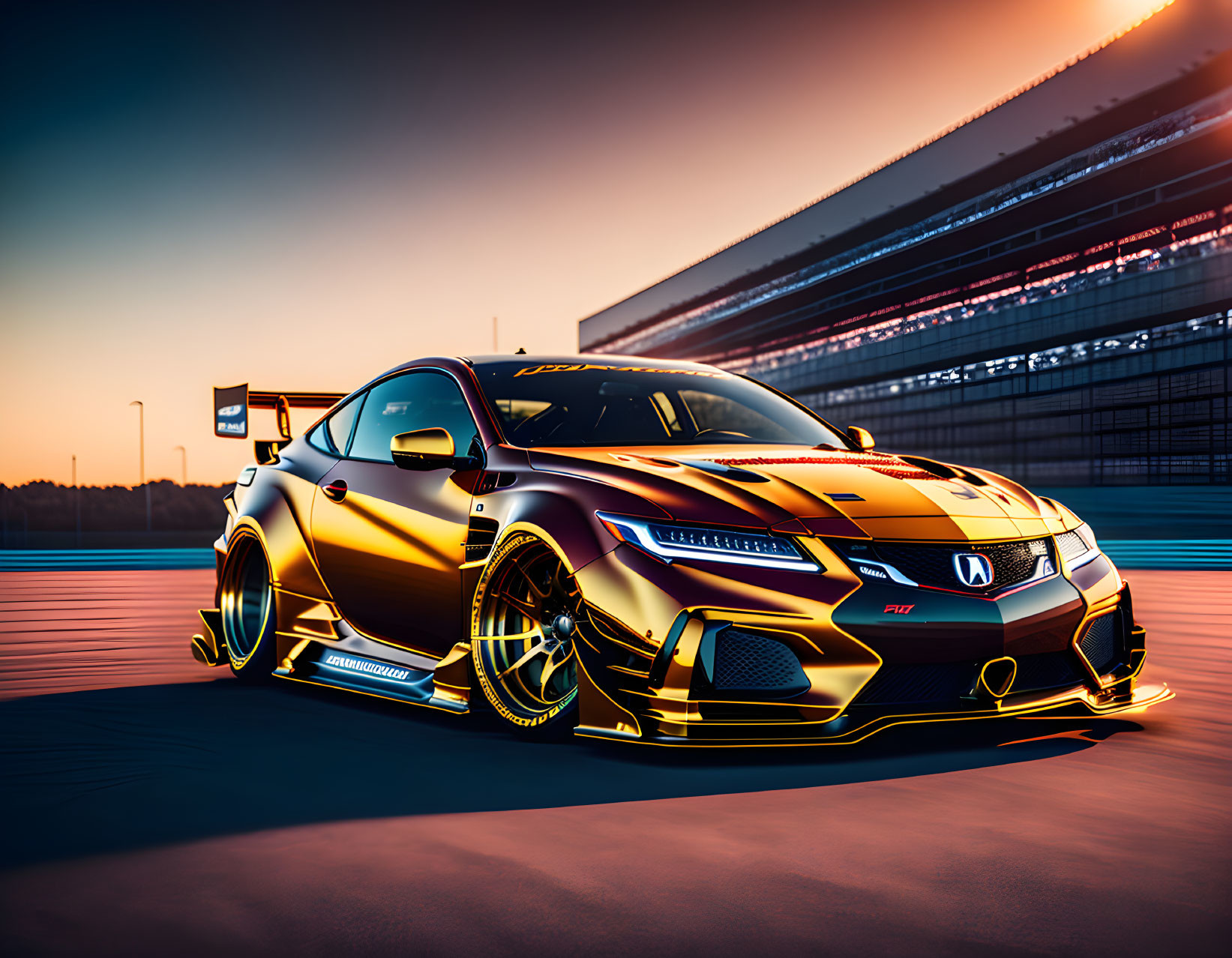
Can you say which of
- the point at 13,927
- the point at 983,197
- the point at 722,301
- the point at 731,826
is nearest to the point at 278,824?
the point at 13,927

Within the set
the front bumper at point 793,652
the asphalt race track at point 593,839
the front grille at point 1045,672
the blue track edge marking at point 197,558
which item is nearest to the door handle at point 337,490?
the asphalt race track at point 593,839

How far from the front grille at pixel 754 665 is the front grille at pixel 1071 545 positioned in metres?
1.23

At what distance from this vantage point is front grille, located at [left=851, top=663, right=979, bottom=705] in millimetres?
4035

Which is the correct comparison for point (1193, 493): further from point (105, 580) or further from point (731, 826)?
point (731, 826)

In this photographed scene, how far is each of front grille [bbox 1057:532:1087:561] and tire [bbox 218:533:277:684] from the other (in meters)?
3.68

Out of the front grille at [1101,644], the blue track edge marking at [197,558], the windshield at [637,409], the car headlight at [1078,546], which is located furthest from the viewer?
the blue track edge marking at [197,558]

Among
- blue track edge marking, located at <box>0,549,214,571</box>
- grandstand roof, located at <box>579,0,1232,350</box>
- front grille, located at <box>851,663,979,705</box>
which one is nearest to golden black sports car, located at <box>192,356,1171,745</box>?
front grille, located at <box>851,663,979,705</box>

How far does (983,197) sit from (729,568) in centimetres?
3520

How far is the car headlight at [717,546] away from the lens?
4.06 metres

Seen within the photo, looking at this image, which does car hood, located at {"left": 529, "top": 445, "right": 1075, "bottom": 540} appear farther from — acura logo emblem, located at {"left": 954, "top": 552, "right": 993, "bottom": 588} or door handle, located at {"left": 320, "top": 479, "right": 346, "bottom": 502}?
door handle, located at {"left": 320, "top": 479, "right": 346, "bottom": 502}

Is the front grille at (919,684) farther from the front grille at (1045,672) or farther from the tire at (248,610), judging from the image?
the tire at (248,610)

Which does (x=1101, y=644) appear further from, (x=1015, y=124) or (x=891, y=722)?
(x=1015, y=124)

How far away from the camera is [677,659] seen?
157 inches

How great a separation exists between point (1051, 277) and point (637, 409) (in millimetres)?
33383
